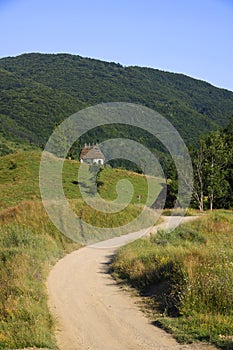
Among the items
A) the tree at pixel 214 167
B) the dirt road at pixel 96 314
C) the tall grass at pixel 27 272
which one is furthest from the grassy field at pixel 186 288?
the tree at pixel 214 167

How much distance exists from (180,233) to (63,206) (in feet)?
19.1

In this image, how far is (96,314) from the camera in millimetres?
9469

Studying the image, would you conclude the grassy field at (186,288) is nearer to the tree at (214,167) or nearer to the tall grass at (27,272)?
the tall grass at (27,272)

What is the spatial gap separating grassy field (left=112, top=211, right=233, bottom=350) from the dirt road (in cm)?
40

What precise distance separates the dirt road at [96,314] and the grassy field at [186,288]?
15.6 inches

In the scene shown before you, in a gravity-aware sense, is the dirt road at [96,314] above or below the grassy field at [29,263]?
below

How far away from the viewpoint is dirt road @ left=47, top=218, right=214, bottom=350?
7836mm

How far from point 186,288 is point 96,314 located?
6.69 ft

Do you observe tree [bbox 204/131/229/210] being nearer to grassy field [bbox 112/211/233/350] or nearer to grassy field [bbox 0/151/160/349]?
grassy field [bbox 0/151/160/349]

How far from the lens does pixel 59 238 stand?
18.3 metres

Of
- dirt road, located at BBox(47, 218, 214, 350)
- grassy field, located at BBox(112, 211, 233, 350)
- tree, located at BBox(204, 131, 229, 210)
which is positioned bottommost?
dirt road, located at BBox(47, 218, 214, 350)

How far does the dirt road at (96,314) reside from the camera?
7.84m

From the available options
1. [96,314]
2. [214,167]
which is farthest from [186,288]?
[214,167]

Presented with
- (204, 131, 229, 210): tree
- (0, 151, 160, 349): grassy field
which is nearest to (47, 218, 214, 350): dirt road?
(0, 151, 160, 349): grassy field
